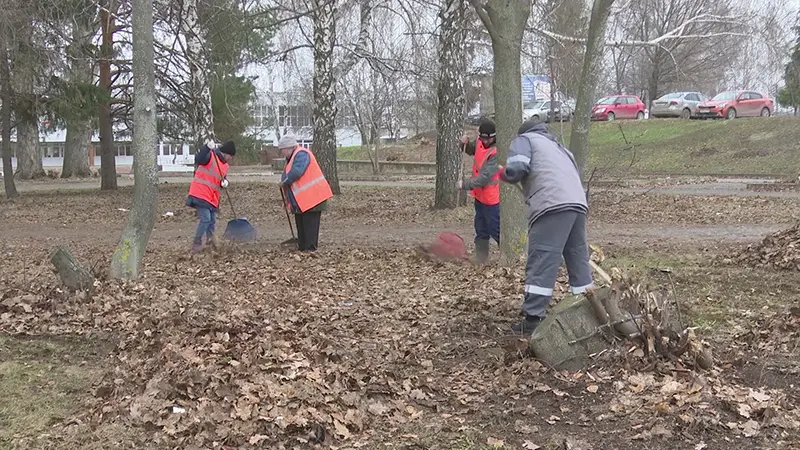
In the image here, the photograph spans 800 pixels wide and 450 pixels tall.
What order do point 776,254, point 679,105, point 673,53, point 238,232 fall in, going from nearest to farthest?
1. point 776,254
2. point 238,232
3. point 673,53
4. point 679,105

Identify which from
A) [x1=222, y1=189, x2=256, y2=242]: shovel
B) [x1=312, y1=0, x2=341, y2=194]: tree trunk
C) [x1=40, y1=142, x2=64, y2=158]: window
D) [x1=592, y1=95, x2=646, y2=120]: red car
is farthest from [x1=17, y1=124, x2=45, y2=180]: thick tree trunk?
[x1=40, y1=142, x2=64, y2=158]: window

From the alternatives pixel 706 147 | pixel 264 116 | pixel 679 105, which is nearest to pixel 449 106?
pixel 706 147

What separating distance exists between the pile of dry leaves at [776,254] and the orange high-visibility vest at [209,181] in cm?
628

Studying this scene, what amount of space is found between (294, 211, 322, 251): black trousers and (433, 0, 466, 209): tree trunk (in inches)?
209

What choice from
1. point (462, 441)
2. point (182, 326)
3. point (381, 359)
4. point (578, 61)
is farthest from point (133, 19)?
point (578, 61)

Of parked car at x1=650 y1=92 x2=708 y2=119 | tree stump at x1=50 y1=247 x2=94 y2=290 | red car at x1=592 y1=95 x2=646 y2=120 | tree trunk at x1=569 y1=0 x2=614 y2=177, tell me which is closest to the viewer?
tree stump at x1=50 y1=247 x2=94 y2=290

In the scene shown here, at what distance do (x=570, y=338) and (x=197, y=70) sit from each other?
535 inches

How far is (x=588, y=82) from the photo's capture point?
28.0 ft

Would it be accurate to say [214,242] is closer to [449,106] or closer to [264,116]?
[449,106]

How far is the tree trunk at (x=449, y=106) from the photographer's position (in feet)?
48.4

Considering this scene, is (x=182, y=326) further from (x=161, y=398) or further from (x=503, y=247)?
(x=503, y=247)

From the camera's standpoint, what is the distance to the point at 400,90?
124ft

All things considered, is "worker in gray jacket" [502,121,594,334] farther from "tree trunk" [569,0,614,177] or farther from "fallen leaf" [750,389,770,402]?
"tree trunk" [569,0,614,177]

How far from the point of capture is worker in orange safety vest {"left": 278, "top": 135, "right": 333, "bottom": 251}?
9.79 meters
